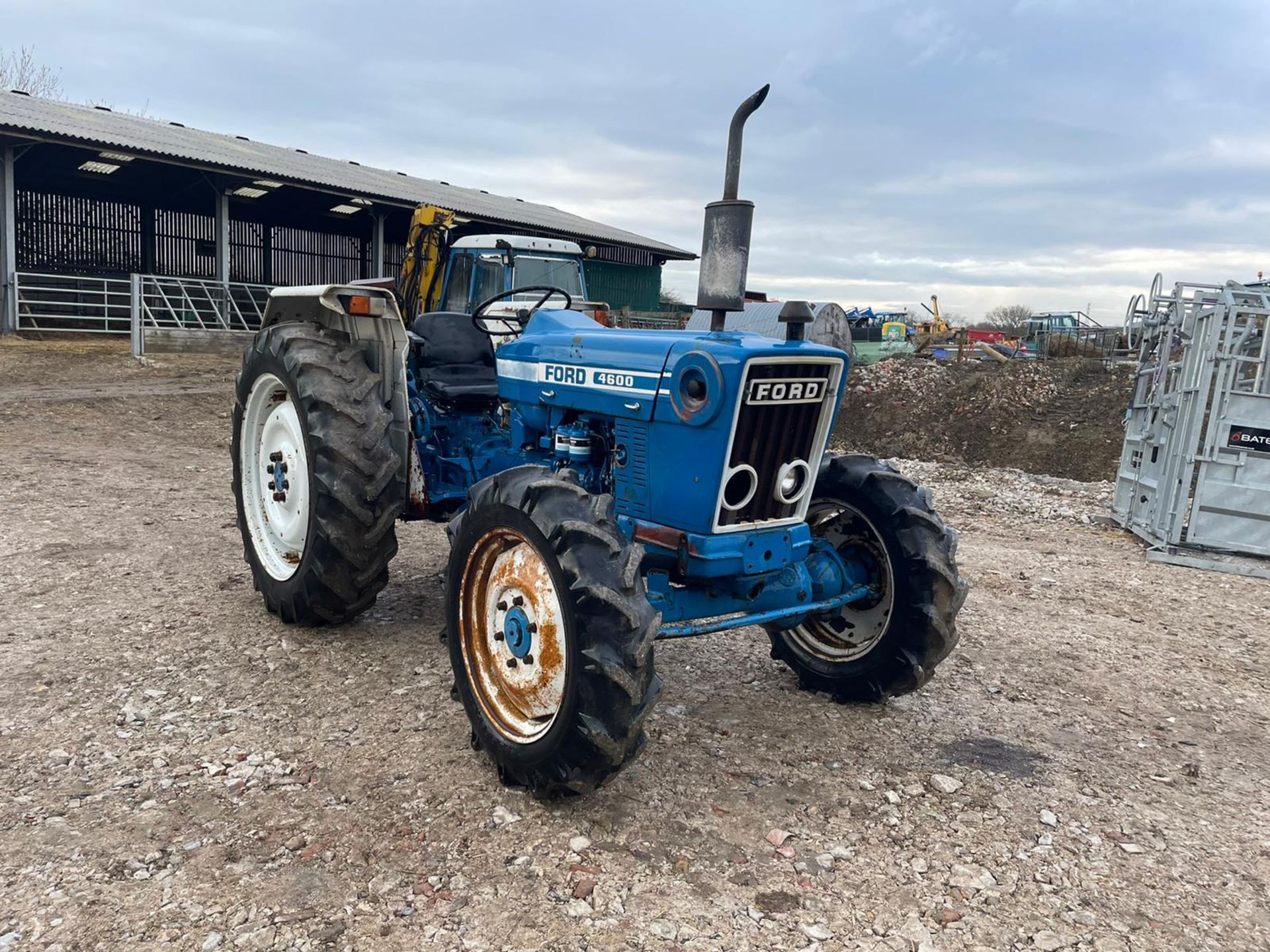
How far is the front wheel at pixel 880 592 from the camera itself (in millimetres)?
3379

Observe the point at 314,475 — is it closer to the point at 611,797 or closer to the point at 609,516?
the point at 609,516

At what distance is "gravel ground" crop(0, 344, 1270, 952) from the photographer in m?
2.34

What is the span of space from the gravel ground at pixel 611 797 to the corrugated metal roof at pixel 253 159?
1308cm

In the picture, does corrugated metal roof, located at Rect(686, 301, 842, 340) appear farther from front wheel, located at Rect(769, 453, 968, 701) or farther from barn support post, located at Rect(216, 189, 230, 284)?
front wheel, located at Rect(769, 453, 968, 701)

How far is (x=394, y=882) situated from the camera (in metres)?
2.43

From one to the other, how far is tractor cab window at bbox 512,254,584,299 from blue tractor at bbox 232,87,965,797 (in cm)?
603

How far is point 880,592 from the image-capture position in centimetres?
357

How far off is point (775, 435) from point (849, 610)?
0.99 m

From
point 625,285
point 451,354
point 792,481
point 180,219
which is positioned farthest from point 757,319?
point 792,481

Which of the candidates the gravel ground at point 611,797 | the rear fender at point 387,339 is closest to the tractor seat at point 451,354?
the rear fender at point 387,339

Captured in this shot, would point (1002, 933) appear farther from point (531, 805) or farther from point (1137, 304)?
point (1137, 304)

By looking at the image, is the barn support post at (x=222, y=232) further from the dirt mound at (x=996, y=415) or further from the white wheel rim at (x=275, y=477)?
the white wheel rim at (x=275, y=477)

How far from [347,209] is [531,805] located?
2042 centimetres

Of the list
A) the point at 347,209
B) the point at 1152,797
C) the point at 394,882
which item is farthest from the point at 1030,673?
the point at 347,209
